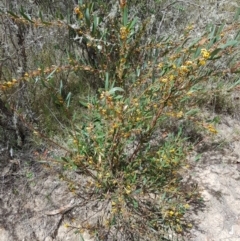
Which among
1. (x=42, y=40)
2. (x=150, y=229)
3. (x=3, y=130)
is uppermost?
(x=42, y=40)

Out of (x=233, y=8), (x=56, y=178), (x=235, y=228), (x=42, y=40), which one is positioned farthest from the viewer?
(x=233, y=8)

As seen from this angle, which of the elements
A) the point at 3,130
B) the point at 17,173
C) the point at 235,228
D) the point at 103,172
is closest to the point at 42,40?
the point at 3,130

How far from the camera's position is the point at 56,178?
6.14 ft

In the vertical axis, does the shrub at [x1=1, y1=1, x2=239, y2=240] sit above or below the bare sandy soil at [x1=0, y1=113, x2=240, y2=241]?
above

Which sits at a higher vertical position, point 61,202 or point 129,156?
point 129,156

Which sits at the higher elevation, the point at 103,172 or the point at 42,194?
the point at 103,172

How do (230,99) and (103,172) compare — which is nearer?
(103,172)

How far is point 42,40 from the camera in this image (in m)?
2.25

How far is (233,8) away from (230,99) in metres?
1.15

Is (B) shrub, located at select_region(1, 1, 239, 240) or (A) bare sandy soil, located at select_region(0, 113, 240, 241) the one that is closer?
(B) shrub, located at select_region(1, 1, 239, 240)

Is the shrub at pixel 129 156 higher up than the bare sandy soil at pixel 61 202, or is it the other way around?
the shrub at pixel 129 156

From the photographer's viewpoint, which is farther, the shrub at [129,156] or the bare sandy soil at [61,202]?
the bare sandy soil at [61,202]

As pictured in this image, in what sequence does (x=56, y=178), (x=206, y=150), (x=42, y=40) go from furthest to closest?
(x=42, y=40) < (x=206, y=150) < (x=56, y=178)

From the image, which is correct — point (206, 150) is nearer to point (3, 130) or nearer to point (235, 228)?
point (235, 228)
